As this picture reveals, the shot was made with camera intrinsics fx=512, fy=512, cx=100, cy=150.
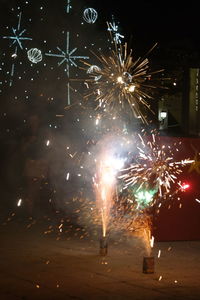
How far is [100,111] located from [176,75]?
6479 millimetres

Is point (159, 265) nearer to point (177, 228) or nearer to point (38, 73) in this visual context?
point (177, 228)

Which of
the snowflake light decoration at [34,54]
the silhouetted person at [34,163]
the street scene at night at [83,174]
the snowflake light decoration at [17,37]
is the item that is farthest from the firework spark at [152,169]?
the snowflake light decoration at [17,37]

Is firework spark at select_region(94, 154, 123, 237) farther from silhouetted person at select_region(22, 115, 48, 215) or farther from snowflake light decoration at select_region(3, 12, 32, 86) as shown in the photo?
snowflake light decoration at select_region(3, 12, 32, 86)

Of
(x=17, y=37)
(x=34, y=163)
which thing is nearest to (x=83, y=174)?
(x=34, y=163)

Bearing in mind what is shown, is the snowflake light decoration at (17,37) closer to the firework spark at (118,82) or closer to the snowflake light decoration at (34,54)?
the snowflake light decoration at (34,54)

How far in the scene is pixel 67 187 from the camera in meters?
15.0

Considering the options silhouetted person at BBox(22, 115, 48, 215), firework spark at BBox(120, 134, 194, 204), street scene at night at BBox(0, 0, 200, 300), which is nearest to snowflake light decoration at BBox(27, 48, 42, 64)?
street scene at night at BBox(0, 0, 200, 300)

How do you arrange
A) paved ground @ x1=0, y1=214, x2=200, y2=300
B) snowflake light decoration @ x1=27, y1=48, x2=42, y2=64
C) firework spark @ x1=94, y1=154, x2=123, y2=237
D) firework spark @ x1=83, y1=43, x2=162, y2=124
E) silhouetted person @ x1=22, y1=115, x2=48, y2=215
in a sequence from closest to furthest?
paved ground @ x1=0, y1=214, x2=200, y2=300 < firework spark @ x1=94, y1=154, x2=123, y2=237 < firework spark @ x1=83, y1=43, x2=162, y2=124 < snowflake light decoration @ x1=27, y1=48, x2=42, y2=64 < silhouetted person @ x1=22, y1=115, x2=48, y2=215

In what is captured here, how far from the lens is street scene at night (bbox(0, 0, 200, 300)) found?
782cm

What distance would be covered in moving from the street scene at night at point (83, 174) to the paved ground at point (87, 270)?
0.8 inches

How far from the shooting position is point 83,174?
14.1 m

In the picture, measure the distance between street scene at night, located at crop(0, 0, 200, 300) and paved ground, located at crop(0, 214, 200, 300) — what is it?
21mm

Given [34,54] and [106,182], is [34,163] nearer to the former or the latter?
[34,54]

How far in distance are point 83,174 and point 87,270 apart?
20.6 ft
